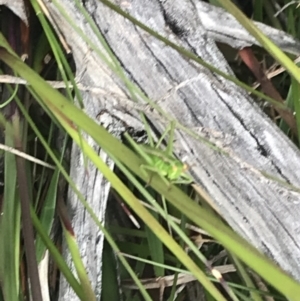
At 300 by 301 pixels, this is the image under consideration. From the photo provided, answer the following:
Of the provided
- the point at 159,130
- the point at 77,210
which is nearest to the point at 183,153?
the point at 159,130

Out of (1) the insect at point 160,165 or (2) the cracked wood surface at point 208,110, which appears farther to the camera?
(2) the cracked wood surface at point 208,110

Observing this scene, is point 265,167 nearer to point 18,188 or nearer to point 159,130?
point 159,130

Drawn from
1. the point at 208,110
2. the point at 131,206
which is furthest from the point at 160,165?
the point at 208,110

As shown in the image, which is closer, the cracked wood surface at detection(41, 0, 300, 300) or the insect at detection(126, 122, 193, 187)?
the insect at detection(126, 122, 193, 187)

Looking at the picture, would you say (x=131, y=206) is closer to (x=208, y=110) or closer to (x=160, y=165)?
(x=160, y=165)
